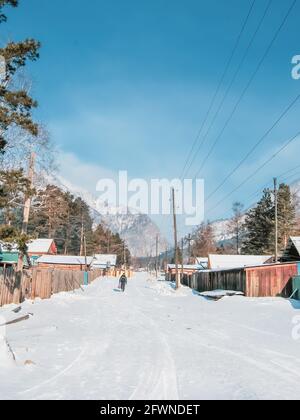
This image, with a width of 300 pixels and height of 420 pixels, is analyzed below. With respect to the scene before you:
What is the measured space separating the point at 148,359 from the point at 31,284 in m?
16.3

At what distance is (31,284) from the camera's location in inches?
952

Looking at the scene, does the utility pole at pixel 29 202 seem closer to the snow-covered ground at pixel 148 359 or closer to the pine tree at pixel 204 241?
the snow-covered ground at pixel 148 359

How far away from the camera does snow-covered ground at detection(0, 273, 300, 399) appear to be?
22.0 feet

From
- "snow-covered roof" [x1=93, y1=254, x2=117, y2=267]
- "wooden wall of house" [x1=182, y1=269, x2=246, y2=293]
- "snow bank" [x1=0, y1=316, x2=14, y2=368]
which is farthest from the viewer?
"snow-covered roof" [x1=93, y1=254, x2=117, y2=267]

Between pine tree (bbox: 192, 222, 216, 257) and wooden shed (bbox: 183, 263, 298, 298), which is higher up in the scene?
pine tree (bbox: 192, 222, 216, 257)

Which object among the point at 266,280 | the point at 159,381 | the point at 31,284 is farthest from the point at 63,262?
the point at 159,381

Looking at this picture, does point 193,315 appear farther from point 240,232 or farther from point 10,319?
point 240,232

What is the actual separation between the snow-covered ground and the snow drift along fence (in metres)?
1.75

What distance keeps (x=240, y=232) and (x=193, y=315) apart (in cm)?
7927

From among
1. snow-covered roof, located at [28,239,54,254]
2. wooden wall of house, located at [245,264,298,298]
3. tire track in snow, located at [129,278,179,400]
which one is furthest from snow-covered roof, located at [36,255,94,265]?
tire track in snow, located at [129,278,179,400]

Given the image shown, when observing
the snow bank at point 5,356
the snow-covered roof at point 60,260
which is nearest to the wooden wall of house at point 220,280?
the snow bank at point 5,356

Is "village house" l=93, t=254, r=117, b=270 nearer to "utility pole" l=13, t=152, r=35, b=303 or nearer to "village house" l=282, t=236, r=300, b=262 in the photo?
"village house" l=282, t=236, r=300, b=262

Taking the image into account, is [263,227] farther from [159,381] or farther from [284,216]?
[159,381]
